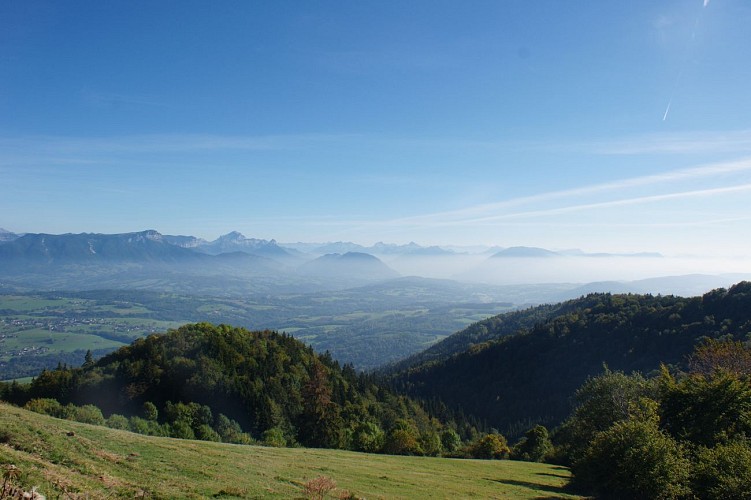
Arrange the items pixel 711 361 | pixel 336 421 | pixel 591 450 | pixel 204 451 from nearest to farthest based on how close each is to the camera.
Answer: pixel 204 451, pixel 591 450, pixel 711 361, pixel 336 421

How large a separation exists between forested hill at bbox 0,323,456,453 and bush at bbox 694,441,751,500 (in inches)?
1548

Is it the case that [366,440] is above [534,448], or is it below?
above

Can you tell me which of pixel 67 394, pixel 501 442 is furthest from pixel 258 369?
pixel 501 442

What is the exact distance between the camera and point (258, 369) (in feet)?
271

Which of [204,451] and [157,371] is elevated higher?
[204,451]

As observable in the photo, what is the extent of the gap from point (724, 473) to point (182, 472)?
104 ft

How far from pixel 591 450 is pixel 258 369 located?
66.2 m

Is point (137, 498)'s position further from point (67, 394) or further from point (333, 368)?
point (333, 368)

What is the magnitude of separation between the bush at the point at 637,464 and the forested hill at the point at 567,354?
115m

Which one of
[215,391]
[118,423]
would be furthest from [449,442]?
[118,423]

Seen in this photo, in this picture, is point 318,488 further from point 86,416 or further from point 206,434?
point 206,434

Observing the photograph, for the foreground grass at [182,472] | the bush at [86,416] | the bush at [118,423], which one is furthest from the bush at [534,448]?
the bush at [86,416]

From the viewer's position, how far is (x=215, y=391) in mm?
69125

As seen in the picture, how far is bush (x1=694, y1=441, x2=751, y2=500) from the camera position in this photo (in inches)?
909
